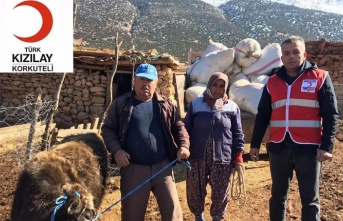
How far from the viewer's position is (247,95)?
7.88m

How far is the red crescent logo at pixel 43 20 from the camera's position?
654 cm

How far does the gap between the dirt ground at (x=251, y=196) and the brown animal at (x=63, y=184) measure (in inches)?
62.8

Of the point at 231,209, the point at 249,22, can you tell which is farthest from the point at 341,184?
the point at 249,22

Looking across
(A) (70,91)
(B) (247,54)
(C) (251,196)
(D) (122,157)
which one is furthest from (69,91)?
(D) (122,157)

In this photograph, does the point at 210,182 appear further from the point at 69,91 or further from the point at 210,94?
the point at 69,91

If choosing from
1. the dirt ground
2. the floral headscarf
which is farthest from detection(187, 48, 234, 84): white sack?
the floral headscarf

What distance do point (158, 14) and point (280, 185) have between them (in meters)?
50.3

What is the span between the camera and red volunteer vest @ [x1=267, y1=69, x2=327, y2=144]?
3.09 metres

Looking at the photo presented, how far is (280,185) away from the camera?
3287 millimetres

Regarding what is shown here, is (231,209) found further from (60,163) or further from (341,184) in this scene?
(60,163)

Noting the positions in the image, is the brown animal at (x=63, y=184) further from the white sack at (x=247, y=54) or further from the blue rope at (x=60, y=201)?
the white sack at (x=247, y=54)

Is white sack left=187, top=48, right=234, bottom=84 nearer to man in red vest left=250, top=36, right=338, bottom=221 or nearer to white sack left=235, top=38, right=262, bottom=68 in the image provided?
white sack left=235, top=38, right=262, bottom=68

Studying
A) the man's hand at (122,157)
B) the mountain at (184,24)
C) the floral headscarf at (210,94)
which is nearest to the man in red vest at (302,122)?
the floral headscarf at (210,94)

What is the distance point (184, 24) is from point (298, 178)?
4730 cm
